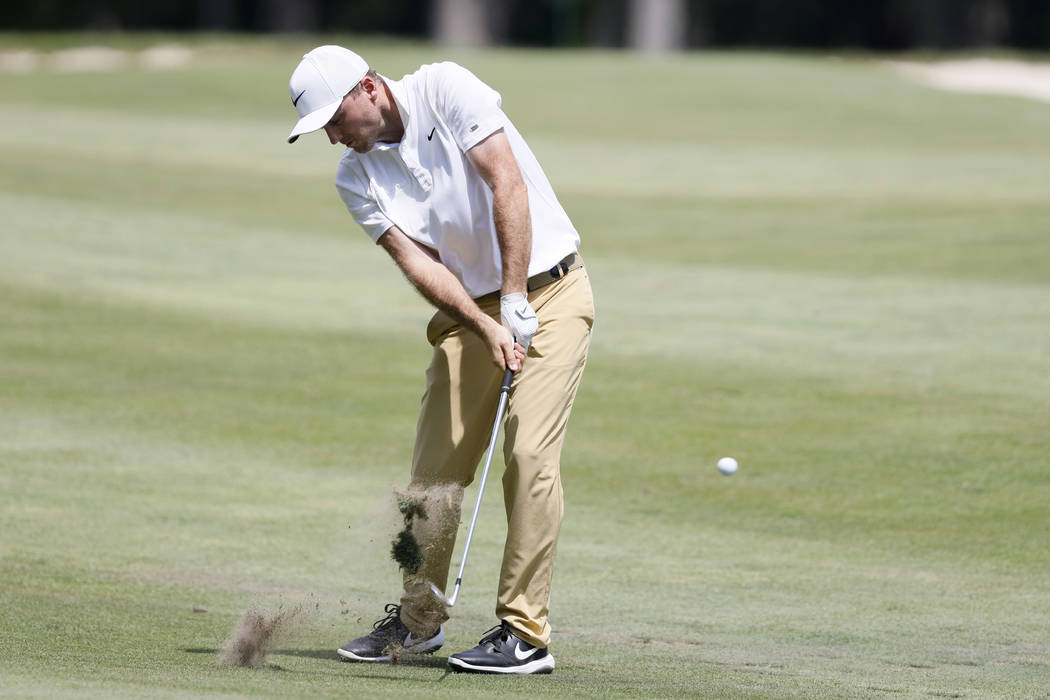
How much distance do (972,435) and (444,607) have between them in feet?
13.7

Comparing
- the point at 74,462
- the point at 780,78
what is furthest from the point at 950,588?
the point at 780,78

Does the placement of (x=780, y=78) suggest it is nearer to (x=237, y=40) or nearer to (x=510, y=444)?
(x=237, y=40)

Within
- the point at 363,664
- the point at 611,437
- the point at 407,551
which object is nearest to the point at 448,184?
the point at 407,551

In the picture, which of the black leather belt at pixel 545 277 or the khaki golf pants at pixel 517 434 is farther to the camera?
the black leather belt at pixel 545 277

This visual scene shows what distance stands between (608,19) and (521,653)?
5810cm

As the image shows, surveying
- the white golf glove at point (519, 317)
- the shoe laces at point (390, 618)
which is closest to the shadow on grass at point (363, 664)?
the shoe laces at point (390, 618)

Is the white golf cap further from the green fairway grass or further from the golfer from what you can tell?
the green fairway grass

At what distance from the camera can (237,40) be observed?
122 feet

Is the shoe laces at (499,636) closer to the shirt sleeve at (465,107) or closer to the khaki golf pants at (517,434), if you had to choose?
the khaki golf pants at (517,434)

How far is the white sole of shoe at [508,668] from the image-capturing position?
5160 mm

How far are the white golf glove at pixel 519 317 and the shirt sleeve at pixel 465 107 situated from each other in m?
0.51

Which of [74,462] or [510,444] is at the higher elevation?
[510,444]

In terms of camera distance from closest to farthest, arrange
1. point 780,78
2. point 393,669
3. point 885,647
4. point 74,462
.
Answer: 1. point 393,669
2. point 885,647
3. point 74,462
4. point 780,78

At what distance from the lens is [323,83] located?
521 centimetres
